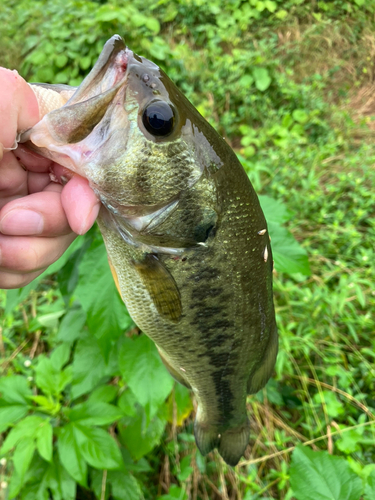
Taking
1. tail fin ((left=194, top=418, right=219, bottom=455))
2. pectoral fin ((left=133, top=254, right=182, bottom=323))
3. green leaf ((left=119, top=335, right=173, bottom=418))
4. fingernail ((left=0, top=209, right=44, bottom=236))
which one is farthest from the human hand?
tail fin ((left=194, top=418, right=219, bottom=455))

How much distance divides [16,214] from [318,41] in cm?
557

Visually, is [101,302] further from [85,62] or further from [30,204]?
[85,62]

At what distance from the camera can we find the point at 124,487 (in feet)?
5.31

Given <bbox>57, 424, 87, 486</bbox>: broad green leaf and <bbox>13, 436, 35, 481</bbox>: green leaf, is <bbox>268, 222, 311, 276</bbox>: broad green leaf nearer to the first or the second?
<bbox>57, 424, 87, 486</bbox>: broad green leaf

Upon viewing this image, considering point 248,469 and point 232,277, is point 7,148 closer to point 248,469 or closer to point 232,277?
point 232,277

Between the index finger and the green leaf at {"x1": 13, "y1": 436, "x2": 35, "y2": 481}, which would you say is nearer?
the index finger

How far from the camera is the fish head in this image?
801 millimetres

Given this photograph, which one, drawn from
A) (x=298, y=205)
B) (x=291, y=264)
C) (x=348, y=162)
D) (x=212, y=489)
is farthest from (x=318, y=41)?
(x=212, y=489)

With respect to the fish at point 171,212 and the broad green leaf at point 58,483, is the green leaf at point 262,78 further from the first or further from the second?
the broad green leaf at point 58,483

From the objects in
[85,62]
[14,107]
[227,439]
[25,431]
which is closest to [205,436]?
[227,439]

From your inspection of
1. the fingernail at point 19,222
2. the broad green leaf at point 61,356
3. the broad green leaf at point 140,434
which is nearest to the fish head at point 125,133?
the fingernail at point 19,222

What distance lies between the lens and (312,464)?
4.05 ft

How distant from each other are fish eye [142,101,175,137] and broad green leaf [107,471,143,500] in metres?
1.65

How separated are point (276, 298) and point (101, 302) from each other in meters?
1.59
